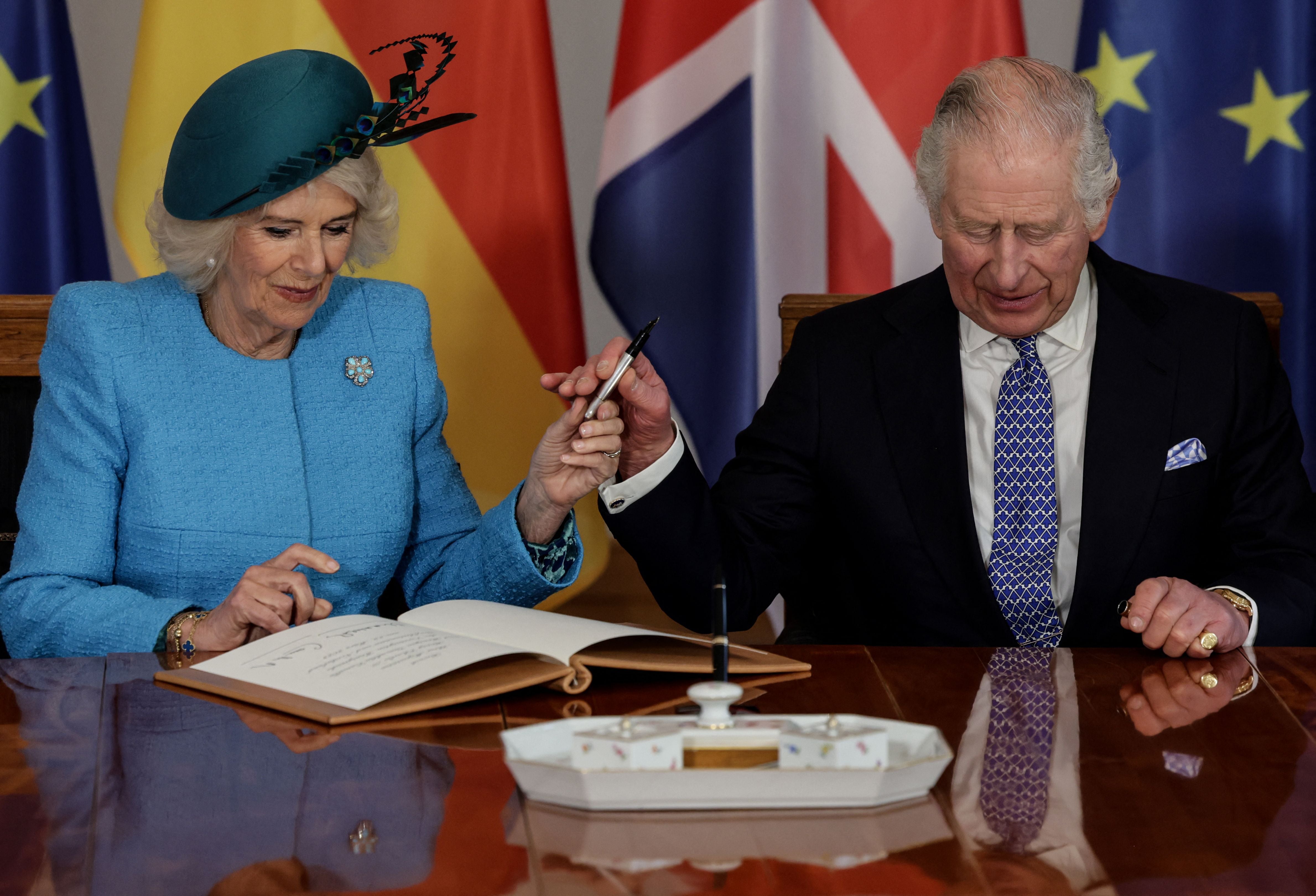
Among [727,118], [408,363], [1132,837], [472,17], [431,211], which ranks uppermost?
[472,17]

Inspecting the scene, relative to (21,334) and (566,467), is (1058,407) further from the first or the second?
(21,334)

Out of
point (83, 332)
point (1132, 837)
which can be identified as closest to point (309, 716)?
point (1132, 837)

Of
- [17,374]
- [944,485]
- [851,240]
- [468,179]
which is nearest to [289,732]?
[944,485]

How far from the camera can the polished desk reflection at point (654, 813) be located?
36.3 inches

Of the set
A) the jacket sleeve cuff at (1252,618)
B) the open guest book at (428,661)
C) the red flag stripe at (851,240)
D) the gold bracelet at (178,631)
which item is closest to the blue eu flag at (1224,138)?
the red flag stripe at (851,240)

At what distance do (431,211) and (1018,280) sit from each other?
1489mm

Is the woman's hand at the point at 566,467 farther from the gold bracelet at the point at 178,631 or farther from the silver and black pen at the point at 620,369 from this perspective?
the gold bracelet at the point at 178,631

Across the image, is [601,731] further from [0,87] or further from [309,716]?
[0,87]

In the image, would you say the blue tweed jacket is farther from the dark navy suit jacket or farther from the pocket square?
the pocket square

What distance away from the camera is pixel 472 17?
2.99 meters

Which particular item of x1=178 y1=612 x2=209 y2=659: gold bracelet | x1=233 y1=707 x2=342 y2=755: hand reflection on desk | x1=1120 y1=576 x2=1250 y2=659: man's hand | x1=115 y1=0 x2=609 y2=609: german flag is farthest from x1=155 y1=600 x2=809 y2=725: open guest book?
x1=115 y1=0 x2=609 y2=609: german flag

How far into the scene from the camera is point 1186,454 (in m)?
2.03

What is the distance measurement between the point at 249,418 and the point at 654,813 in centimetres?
122

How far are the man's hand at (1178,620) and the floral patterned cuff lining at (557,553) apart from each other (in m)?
0.78
